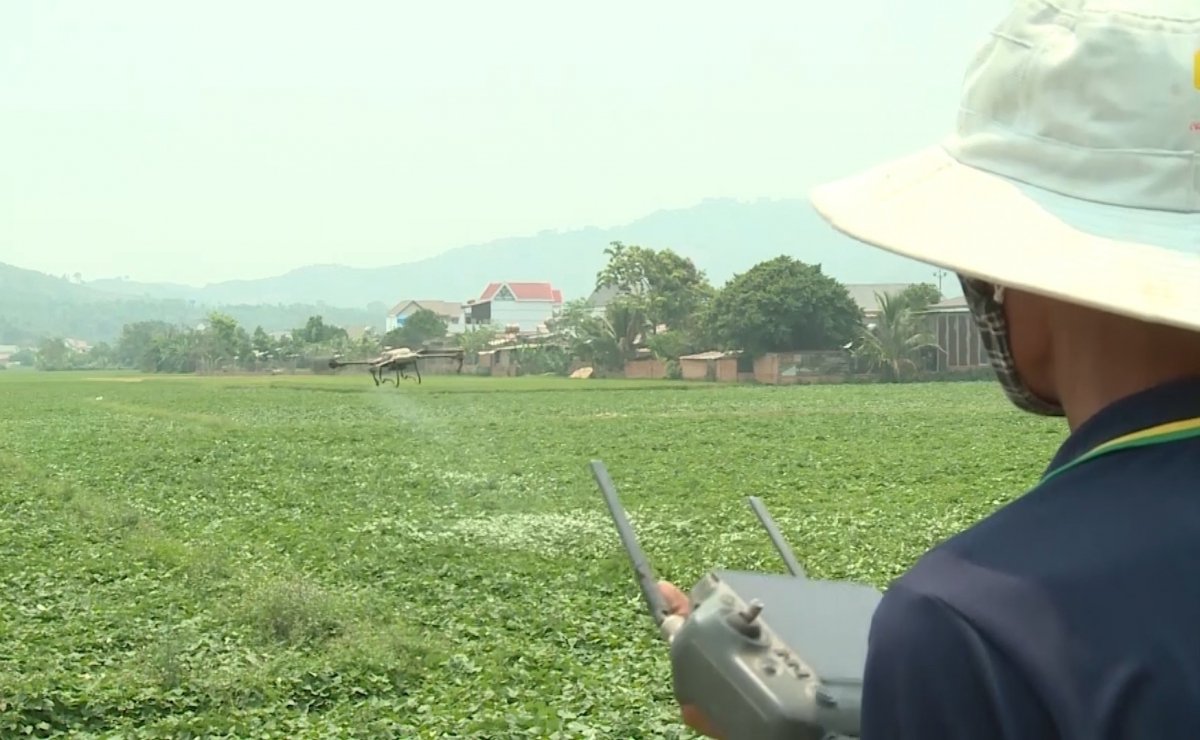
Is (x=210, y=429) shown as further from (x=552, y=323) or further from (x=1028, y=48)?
(x=1028, y=48)

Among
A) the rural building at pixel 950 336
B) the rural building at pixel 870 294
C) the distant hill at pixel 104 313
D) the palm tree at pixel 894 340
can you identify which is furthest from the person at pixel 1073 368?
the distant hill at pixel 104 313

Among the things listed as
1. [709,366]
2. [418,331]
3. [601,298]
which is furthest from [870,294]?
[418,331]

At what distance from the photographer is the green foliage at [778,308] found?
1861cm

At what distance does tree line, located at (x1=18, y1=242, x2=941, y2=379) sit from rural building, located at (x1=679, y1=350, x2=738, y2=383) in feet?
0.81

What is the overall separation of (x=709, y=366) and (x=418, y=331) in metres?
4.92

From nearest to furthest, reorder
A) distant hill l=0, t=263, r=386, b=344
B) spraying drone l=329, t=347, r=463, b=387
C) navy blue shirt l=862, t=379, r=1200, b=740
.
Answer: navy blue shirt l=862, t=379, r=1200, b=740, spraying drone l=329, t=347, r=463, b=387, distant hill l=0, t=263, r=386, b=344

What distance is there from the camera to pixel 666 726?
4.61 metres

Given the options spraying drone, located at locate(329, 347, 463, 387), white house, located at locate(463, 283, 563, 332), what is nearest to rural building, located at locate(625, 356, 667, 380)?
white house, located at locate(463, 283, 563, 332)

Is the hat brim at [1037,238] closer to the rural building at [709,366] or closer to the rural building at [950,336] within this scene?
the rural building at [950,336]

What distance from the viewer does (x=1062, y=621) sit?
2.47 ft

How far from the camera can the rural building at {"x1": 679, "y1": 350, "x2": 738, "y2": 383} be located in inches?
779

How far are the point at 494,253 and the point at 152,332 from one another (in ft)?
78.9

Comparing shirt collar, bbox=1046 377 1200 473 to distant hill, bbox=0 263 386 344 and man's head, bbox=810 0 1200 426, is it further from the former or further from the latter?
distant hill, bbox=0 263 386 344

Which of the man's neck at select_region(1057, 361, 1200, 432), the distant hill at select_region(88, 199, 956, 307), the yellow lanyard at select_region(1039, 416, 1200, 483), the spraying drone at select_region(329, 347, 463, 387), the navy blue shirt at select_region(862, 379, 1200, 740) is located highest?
the distant hill at select_region(88, 199, 956, 307)
